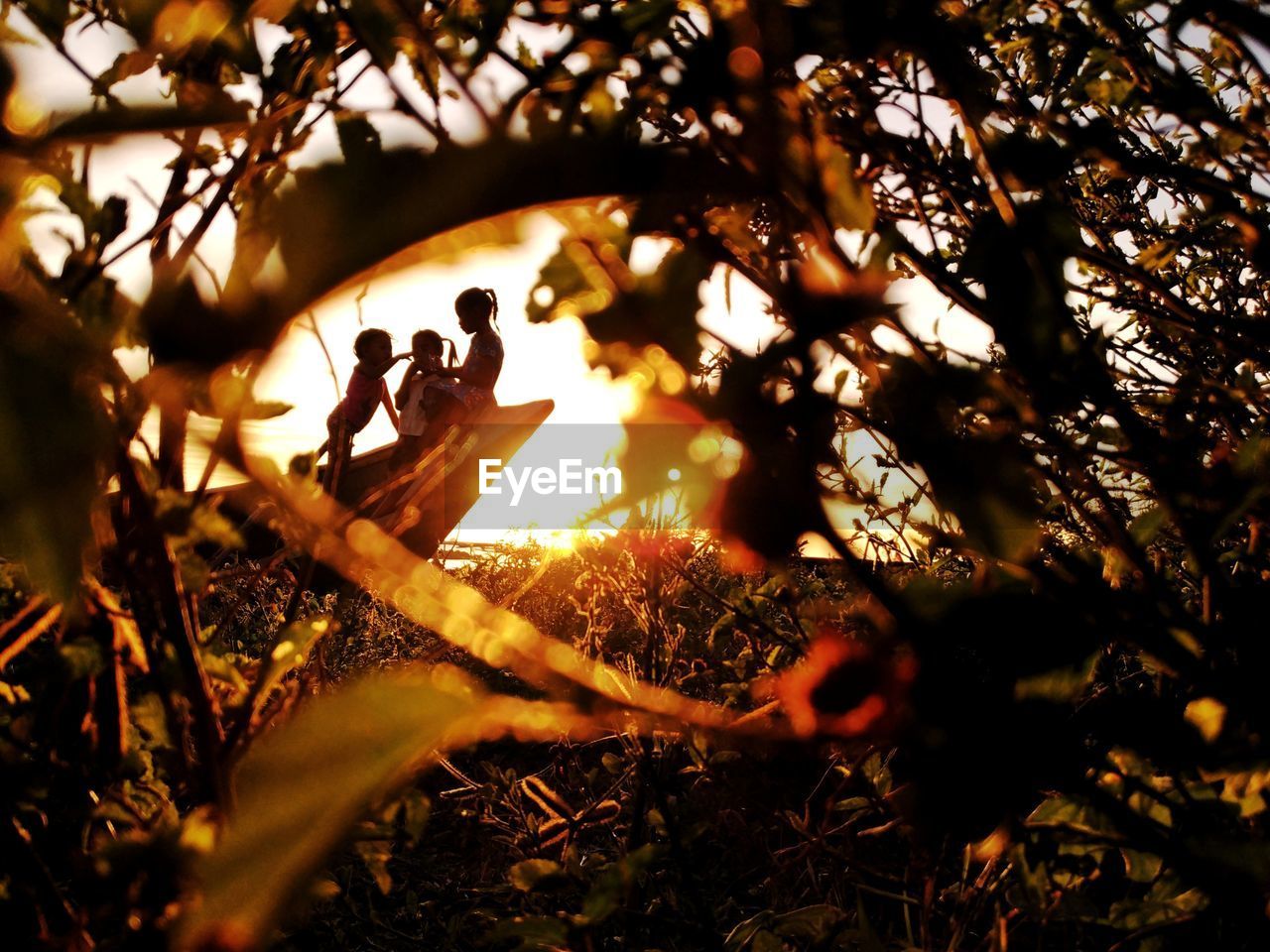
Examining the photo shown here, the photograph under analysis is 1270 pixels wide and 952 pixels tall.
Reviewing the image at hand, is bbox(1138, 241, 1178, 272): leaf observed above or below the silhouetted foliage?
above

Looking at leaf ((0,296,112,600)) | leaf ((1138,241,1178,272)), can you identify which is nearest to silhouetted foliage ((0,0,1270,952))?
leaf ((0,296,112,600))

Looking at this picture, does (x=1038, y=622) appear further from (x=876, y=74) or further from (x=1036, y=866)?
(x=876, y=74)

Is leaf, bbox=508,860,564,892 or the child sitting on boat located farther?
the child sitting on boat

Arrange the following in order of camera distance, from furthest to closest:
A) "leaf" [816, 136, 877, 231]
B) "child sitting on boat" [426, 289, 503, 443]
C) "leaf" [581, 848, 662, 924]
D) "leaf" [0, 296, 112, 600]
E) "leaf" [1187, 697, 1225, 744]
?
1. "child sitting on boat" [426, 289, 503, 443]
2. "leaf" [581, 848, 662, 924]
3. "leaf" [1187, 697, 1225, 744]
4. "leaf" [816, 136, 877, 231]
5. "leaf" [0, 296, 112, 600]

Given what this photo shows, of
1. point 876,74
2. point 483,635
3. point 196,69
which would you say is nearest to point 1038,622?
point 483,635

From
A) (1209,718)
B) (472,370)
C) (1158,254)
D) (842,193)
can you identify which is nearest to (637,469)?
(842,193)

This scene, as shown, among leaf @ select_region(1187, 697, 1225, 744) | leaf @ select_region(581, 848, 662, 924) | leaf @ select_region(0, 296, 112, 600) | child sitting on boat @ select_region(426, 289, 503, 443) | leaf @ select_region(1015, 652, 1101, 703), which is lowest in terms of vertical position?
leaf @ select_region(581, 848, 662, 924)

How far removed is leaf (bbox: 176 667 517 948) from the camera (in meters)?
0.30

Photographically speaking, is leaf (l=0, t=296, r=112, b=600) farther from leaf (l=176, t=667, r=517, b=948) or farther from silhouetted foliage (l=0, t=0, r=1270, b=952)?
leaf (l=176, t=667, r=517, b=948)

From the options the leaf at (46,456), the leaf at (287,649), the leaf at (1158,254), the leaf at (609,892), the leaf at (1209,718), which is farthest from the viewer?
the leaf at (1158,254)

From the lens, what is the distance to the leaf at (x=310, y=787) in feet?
1.00

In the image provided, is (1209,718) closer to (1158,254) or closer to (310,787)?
(310,787)

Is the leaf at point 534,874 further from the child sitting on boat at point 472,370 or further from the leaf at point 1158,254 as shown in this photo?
the child sitting on boat at point 472,370

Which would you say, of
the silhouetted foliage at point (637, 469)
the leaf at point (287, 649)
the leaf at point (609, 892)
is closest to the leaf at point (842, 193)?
the silhouetted foliage at point (637, 469)
